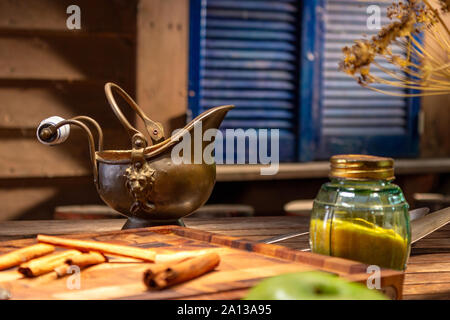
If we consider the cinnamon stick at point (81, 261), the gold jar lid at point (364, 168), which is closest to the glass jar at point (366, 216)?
the gold jar lid at point (364, 168)

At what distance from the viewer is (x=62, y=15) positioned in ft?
9.48

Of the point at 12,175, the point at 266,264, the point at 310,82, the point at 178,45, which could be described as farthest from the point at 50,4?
the point at 266,264

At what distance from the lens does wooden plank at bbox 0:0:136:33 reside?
9.34 ft

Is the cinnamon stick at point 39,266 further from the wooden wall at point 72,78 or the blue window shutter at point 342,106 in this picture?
the blue window shutter at point 342,106

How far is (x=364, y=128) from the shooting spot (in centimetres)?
343

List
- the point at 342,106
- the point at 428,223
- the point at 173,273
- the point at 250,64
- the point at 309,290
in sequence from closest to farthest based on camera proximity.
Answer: the point at 309,290
the point at 173,273
the point at 428,223
the point at 250,64
the point at 342,106

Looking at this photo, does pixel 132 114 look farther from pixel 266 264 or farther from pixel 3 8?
pixel 266 264

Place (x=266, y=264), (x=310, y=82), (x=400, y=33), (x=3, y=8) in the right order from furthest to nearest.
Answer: (x=310, y=82)
(x=3, y=8)
(x=400, y=33)
(x=266, y=264)

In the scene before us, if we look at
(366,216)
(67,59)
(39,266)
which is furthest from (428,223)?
(67,59)

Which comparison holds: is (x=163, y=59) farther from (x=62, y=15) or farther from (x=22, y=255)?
(x=22, y=255)

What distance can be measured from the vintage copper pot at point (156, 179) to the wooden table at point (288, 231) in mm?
202

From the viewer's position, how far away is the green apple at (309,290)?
581 mm

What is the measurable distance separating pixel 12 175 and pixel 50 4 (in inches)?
31.8

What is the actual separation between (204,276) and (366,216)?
29cm
